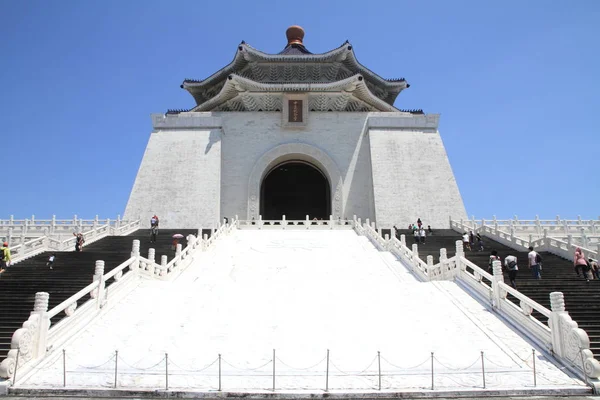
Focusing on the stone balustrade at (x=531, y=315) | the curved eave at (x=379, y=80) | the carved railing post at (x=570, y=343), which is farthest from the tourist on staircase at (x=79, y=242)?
the curved eave at (x=379, y=80)

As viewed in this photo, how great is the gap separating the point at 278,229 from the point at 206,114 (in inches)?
397

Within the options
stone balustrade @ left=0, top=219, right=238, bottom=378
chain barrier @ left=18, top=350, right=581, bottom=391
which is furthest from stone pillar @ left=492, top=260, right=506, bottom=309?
stone balustrade @ left=0, top=219, right=238, bottom=378

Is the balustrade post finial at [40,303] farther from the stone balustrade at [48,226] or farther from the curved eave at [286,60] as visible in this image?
the curved eave at [286,60]

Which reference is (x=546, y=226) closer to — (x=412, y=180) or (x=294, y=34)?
(x=412, y=180)

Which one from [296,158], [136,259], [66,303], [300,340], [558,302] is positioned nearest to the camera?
[558,302]

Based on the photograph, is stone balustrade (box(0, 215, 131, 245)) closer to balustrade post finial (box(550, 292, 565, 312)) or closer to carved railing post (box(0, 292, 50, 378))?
carved railing post (box(0, 292, 50, 378))

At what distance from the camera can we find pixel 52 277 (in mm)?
12000

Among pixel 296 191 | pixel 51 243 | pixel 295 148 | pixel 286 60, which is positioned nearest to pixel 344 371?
pixel 51 243

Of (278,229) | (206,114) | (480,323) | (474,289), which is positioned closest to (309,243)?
(278,229)

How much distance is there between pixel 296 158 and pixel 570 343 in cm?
2309

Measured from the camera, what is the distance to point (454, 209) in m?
25.6

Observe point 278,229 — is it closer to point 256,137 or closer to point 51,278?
point 256,137

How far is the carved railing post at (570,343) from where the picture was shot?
6769mm

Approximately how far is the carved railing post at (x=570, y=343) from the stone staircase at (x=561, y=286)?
0.64 meters
